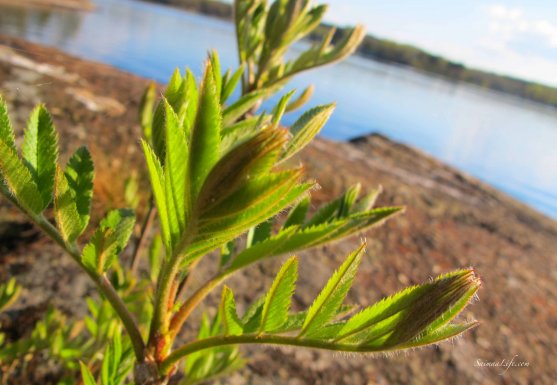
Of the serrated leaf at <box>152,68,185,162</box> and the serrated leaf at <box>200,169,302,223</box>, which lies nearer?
the serrated leaf at <box>200,169,302,223</box>

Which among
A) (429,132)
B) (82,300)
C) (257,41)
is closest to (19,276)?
(82,300)

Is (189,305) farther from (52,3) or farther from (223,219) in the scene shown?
(52,3)

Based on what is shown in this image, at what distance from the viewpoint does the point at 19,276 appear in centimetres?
162

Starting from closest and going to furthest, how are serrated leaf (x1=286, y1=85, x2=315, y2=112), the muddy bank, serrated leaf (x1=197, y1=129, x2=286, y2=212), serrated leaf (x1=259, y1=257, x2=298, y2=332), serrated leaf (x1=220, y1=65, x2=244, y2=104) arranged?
serrated leaf (x1=197, y1=129, x2=286, y2=212), serrated leaf (x1=259, y1=257, x2=298, y2=332), serrated leaf (x1=220, y1=65, x2=244, y2=104), serrated leaf (x1=286, y1=85, x2=315, y2=112), the muddy bank

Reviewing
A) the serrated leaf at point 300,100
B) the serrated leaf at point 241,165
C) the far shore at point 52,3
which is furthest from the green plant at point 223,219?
the far shore at point 52,3

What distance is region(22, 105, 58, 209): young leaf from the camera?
49 cm

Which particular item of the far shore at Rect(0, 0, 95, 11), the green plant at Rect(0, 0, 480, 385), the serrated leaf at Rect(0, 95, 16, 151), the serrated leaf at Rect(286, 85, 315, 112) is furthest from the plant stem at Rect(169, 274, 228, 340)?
the far shore at Rect(0, 0, 95, 11)

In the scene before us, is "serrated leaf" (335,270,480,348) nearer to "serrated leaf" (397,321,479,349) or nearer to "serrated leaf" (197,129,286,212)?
"serrated leaf" (397,321,479,349)

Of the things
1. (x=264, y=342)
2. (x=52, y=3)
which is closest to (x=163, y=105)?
(x=264, y=342)

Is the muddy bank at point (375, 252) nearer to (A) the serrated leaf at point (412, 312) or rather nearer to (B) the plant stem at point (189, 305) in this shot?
(A) the serrated leaf at point (412, 312)

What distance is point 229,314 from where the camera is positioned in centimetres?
46

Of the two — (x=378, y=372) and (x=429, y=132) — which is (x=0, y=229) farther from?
(x=429, y=132)

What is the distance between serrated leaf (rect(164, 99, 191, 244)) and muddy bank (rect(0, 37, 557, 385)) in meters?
0.18

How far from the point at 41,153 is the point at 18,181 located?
0.08 metres
